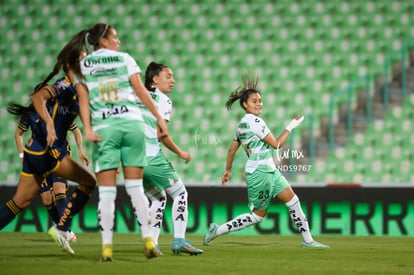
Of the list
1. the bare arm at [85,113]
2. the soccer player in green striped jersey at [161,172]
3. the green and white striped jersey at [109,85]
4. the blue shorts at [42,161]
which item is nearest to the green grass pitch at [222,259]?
the soccer player in green striped jersey at [161,172]

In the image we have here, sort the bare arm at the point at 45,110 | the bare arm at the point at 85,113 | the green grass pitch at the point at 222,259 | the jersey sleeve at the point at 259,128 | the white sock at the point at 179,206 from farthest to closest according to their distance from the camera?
the jersey sleeve at the point at 259,128
the white sock at the point at 179,206
the bare arm at the point at 45,110
the bare arm at the point at 85,113
the green grass pitch at the point at 222,259

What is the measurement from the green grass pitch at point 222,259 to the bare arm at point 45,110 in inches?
40.0

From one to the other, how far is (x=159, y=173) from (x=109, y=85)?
1.63 metres

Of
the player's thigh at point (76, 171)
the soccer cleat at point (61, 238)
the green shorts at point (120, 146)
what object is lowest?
the soccer cleat at point (61, 238)

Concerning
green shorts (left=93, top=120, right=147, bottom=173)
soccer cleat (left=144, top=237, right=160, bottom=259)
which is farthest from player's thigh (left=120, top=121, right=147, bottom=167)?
soccer cleat (left=144, top=237, right=160, bottom=259)

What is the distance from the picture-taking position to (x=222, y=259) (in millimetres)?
7430

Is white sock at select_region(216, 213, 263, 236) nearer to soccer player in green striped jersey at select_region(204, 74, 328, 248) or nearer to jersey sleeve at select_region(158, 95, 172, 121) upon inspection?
soccer player in green striped jersey at select_region(204, 74, 328, 248)

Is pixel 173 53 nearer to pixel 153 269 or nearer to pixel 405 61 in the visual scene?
pixel 405 61

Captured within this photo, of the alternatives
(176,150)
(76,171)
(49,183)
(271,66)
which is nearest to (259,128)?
(176,150)

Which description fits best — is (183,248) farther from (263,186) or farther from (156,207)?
(263,186)

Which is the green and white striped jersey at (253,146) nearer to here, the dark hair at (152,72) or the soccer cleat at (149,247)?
the dark hair at (152,72)

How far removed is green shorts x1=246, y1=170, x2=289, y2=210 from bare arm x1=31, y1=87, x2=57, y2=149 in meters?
2.76

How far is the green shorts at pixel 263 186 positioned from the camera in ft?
30.1

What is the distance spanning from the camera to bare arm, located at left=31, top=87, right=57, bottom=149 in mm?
6980
